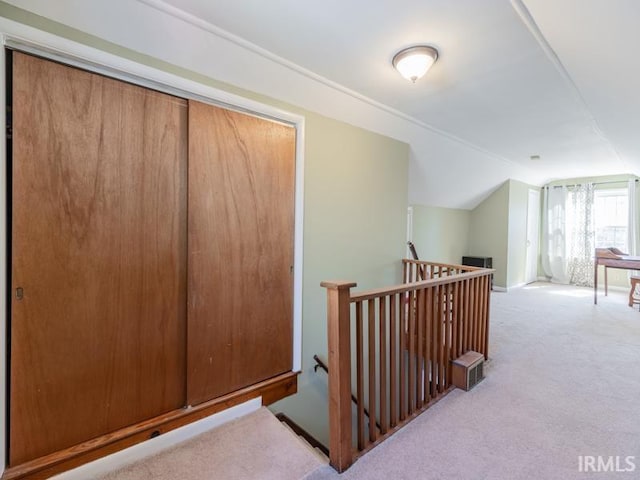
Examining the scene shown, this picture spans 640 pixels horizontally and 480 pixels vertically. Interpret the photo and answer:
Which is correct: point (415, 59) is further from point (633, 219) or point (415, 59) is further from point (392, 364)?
point (633, 219)

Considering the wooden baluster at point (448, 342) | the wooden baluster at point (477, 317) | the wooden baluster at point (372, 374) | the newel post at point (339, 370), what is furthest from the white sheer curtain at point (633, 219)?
the newel post at point (339, 370)

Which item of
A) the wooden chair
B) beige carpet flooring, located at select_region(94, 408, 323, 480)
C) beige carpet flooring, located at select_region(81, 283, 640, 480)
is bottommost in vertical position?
beige carpet flooring, located at select_region(94, 408, 323, 480)

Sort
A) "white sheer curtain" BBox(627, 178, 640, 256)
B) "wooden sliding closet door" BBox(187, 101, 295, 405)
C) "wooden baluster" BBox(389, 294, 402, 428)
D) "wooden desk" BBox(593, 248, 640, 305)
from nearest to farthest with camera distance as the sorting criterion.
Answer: "wooden baluster" BBox(389, 294, 402, 428) < "wooden sliding closet door" BBox(187, 101, 295, 405) < "wooden desk" BBox(593, 248, 640, 305) < "white sheer curtain" BBox(627, 178, 640, 256)

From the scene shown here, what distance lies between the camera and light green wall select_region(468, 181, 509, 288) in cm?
571

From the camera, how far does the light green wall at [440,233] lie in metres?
5.13

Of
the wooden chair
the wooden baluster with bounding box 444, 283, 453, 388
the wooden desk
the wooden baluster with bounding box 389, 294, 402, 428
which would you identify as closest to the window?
the wooden chair

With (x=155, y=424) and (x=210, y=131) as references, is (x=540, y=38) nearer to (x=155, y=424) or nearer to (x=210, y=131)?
(x=210, y=131)

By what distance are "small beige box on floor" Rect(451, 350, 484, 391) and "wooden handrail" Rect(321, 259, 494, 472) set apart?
5 cm

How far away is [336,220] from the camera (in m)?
2.65

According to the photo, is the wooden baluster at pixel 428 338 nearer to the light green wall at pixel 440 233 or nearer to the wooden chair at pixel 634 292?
the light green wall at pixel 440 233

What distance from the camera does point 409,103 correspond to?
2.81 metres

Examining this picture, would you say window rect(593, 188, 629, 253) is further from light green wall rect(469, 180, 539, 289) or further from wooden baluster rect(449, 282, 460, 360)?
wooden baluster rect(449, 282, 460, 360)

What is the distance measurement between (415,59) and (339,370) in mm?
1995

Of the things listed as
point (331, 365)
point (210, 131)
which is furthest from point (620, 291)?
point (210, 131)
